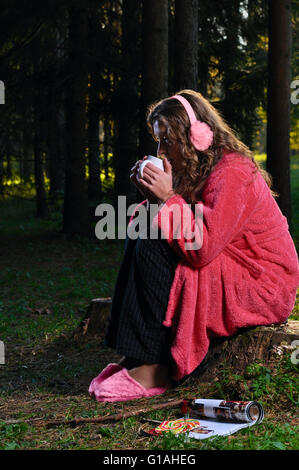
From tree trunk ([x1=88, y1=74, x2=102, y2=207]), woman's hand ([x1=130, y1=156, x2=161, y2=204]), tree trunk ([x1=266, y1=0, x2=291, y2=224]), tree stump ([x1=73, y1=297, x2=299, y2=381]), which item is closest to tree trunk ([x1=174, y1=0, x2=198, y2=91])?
tree trunk ([x1=266, y1=0, x2=291, y2=224])

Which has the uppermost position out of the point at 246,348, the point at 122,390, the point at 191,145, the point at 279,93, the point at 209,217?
the point at 279,93

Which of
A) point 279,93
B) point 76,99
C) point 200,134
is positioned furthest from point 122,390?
point 76,99

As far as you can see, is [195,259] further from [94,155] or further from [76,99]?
[94,155]

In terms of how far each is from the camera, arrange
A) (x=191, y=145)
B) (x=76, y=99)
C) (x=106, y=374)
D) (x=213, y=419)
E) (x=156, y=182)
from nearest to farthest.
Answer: (x=213, y=419) < (x=156, y=182) < (x=191, y=145) < (x=106, y=374) < (x=76, y=99)

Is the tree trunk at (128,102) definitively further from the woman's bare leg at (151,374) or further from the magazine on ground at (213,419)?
the magazine on ground at (213,419)

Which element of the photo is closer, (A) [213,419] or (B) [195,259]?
(A) [213,419]

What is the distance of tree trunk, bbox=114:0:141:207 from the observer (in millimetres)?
12062

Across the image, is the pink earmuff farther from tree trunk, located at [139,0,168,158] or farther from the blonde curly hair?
tree trunk, located at [139,0,168,158]

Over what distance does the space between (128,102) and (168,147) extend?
28.7 ft

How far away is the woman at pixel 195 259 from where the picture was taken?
3.62 m

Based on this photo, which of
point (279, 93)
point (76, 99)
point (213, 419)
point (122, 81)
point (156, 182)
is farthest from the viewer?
point (122, 81)

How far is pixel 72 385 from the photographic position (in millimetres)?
4301

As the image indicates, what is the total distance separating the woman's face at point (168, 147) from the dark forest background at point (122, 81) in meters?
5.75

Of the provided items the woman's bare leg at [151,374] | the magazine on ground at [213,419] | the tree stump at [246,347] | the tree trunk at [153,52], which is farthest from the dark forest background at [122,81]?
the magazine on ground at [213,419]
